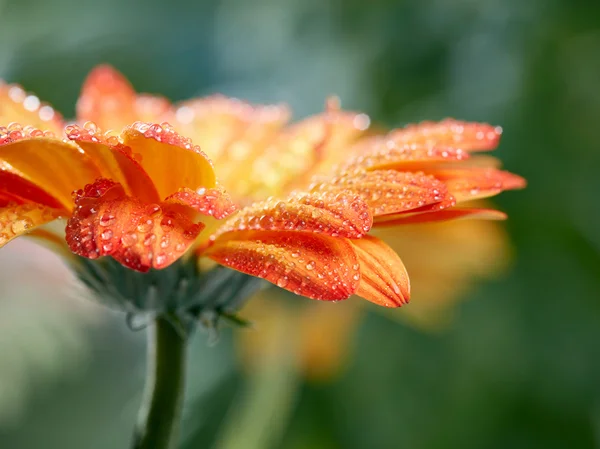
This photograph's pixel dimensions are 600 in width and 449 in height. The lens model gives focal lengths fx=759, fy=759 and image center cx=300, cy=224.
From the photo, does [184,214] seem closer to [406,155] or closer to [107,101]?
[406,155]

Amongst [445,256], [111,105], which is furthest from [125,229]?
[445,256]

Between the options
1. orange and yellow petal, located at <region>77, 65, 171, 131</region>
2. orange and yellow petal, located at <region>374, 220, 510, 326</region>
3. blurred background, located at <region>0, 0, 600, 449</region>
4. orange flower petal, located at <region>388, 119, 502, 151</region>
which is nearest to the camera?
orange flower petal, located at <region>388, 119, 502, 151</region>

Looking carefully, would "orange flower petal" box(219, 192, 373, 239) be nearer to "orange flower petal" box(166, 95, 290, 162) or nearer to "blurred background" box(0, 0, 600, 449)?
"orange flower petal" box(166, 95, 290, 162)

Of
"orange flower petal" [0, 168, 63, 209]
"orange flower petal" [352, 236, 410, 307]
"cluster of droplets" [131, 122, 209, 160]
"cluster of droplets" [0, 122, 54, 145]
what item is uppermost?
"cluster of droplets" [131, 122, 209, 160]

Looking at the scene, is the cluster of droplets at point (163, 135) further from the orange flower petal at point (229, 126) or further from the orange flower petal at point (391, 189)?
the orange flower petal at point (229, 126)

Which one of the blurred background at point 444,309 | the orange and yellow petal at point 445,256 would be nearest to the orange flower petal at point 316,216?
the orange and yellow petal at point 445,256

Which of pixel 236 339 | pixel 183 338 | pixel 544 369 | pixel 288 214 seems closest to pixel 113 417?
pixel 236 339

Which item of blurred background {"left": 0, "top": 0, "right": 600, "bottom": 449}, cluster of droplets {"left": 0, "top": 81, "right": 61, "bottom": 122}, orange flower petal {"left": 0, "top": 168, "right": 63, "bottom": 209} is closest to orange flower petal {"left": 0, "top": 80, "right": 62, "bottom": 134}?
cluster of droplets {"left": 0, "top": 81, "right": 61, "bottom": 122}
